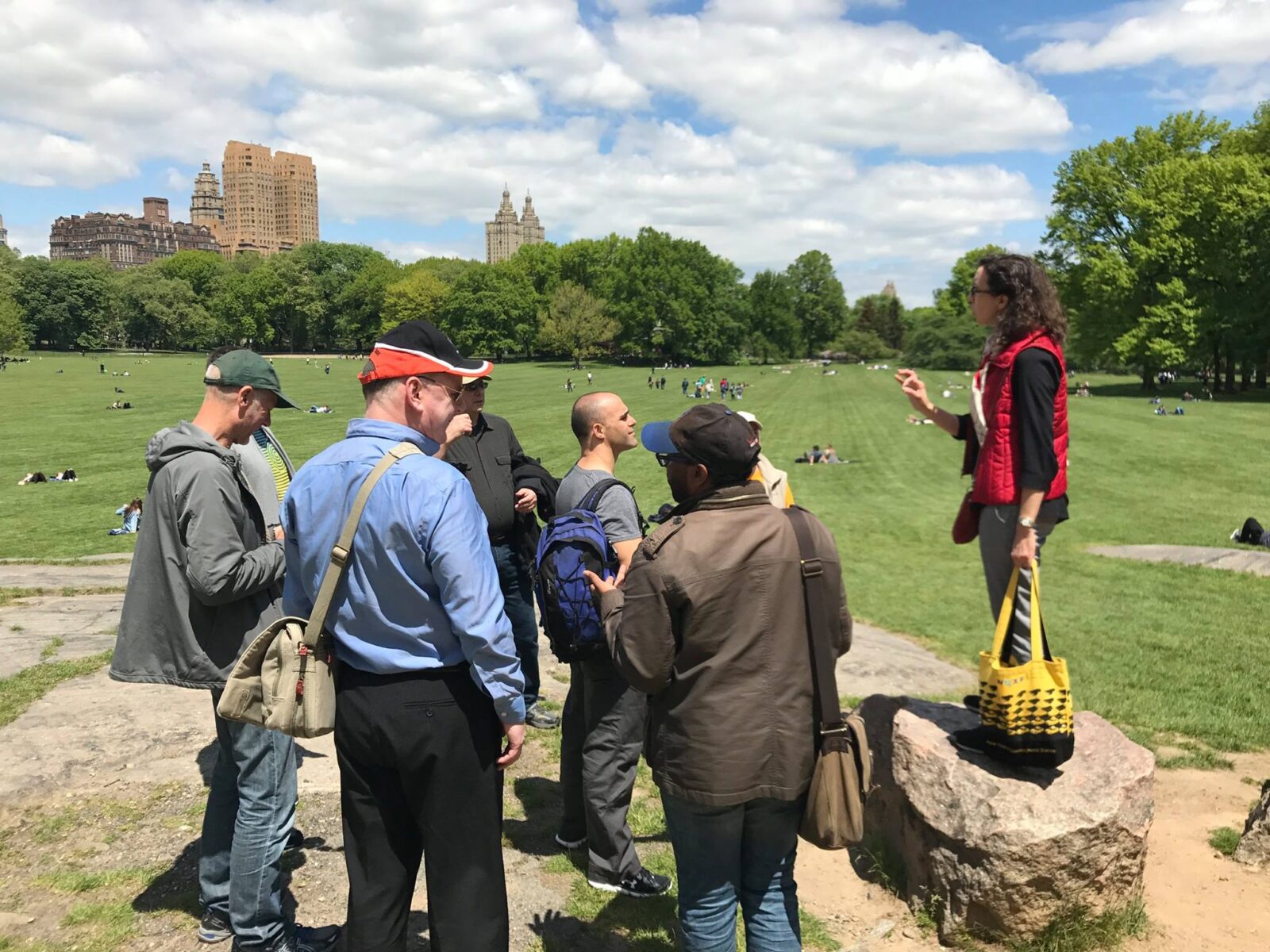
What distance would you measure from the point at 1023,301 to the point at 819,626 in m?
1.88

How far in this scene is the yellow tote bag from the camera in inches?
142

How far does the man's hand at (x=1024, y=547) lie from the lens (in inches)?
141

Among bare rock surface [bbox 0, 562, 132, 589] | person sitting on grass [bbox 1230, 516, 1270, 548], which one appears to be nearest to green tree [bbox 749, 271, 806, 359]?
person sitting on grass [bbox 1230, 516, 1270, 548]

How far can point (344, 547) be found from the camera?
2633 mm

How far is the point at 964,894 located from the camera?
3.81 metres

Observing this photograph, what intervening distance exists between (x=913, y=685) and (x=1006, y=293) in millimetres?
5016

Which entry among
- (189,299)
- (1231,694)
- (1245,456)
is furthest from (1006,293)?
(189,299)

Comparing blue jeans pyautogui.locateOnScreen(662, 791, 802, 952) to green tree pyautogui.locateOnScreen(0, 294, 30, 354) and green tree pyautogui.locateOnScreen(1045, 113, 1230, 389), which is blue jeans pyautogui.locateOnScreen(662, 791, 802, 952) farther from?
green tree pyautogui.locateOnScreen(0, 294, 30, 354)

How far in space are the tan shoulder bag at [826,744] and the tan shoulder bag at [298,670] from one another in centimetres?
136

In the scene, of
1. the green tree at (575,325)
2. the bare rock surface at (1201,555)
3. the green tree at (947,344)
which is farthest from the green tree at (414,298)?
the bare rock surface at (1201,555)

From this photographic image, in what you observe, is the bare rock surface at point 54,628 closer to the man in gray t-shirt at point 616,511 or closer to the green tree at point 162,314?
the man in gray t-shirt at point 616,511

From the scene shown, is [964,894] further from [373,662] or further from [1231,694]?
[1231,694]

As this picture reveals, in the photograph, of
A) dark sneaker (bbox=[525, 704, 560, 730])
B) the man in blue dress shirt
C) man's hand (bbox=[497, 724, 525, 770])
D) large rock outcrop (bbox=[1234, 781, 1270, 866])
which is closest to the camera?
the man in blue dress shirt

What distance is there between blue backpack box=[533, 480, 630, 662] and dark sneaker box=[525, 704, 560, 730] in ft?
7.89
